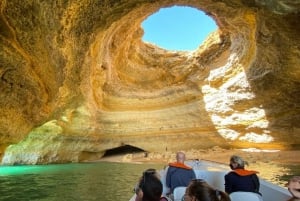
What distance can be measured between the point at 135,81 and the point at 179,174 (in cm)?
2099

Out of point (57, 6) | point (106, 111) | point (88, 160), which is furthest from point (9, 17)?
point (88, 160)

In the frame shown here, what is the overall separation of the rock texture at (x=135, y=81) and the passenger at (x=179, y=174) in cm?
614

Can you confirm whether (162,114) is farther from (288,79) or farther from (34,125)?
(34,125)

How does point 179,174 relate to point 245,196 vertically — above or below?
above

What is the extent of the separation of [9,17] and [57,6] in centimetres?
160

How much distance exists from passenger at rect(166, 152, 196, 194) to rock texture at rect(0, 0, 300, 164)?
20.1 ft

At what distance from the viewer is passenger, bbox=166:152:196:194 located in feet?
16.7

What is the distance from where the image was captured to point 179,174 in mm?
5102

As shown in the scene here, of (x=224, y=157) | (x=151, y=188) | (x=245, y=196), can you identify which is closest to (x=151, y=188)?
(x=151, y=188)

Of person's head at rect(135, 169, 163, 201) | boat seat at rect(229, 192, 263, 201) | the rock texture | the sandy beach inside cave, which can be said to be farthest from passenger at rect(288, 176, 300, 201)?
the sandy beach inside cave

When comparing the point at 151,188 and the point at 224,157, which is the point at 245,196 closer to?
the point at 151,188

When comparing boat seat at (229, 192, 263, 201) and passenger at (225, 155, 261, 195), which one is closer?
boat seat at (229, 192, 263, 201)

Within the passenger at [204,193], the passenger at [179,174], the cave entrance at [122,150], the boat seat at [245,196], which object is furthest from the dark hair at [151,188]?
the cave entrance at [122,150]

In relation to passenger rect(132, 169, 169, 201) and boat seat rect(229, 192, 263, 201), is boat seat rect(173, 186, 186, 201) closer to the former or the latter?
boat seat rect(229, 192, 263, 201)
